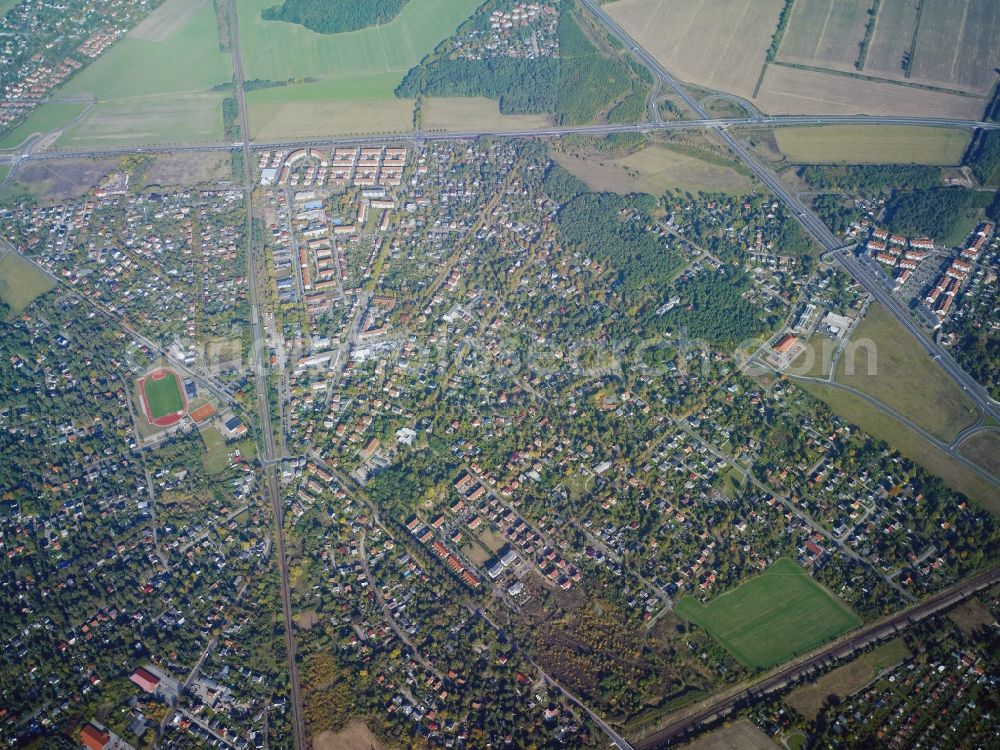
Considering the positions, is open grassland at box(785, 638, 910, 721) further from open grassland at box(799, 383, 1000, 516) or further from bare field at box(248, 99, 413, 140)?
bare field at box(248, 99, 413, 140)

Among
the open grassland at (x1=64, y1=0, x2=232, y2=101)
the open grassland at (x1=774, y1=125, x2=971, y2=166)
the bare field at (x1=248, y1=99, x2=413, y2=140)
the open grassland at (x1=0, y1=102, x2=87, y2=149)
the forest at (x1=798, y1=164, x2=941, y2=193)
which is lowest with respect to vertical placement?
the forest at (x1=798, y1=164, x2=941, y2=193)

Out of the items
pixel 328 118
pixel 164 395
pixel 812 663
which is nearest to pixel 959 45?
pixel 328 118

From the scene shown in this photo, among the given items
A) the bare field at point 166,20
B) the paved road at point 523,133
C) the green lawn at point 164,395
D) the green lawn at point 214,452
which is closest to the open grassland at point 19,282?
the paved road at point 523,133

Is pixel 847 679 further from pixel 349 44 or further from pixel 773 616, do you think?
pixel 349 44

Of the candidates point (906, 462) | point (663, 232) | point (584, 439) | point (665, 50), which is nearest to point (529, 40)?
point (665, 50)

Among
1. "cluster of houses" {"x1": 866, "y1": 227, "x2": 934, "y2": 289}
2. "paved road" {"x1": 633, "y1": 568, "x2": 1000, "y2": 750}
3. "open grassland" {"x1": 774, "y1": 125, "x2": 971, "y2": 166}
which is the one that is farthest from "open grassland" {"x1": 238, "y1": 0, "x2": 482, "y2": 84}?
"paved road" {"x1": 633, "y1": 568, "x2": 1000, "y2": 750}
